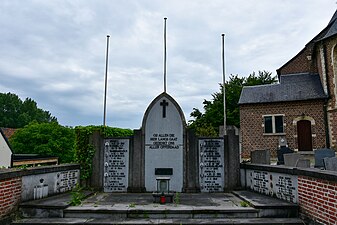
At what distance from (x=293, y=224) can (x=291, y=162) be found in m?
4.46

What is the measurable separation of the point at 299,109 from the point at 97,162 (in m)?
18.5

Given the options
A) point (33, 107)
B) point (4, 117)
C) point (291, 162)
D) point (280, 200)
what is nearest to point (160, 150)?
point (280, 200)

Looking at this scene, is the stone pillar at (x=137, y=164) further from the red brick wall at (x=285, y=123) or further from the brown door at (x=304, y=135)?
the brown door at (x=304, y=135)

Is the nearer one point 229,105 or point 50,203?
point 50,203

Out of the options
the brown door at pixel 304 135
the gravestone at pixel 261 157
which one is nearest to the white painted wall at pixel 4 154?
the gravestone at pixel 261 157

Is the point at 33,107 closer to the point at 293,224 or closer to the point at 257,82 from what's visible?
the point at 257,82

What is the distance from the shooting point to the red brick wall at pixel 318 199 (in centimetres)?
488

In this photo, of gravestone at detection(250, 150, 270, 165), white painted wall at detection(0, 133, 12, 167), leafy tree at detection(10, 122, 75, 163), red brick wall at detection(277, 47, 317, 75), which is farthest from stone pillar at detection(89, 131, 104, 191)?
leafy tree at detection(10, 122, 75, 163)

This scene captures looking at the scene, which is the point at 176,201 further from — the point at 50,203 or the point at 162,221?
the point at 50,203

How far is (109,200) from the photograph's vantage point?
24.5 ft

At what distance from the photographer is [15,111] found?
204ft

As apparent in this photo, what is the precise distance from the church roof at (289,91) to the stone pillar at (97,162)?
55.1ft

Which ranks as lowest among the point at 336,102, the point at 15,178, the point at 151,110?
the point at 15,178

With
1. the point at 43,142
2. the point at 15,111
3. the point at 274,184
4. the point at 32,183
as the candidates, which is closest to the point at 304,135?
the point at 274,184
